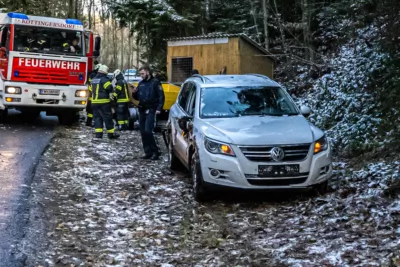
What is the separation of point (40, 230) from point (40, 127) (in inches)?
400

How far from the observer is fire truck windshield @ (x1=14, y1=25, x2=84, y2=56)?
581 inches

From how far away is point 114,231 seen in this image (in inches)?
252

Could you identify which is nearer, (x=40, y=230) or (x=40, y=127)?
(x=40, y=230)

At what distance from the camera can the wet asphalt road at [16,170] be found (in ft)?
19.1

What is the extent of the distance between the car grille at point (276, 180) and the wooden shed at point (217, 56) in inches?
431

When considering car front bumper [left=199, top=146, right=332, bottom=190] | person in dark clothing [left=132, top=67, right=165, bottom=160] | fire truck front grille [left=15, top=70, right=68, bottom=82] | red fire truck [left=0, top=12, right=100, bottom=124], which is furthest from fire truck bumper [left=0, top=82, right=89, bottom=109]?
car front bumper [left=199, top=146, right=332, bottom=190]

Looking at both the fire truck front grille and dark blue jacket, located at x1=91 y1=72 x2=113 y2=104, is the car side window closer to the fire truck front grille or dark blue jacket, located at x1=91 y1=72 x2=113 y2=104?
dark blue jacket, located at x1=91 y1=72 x2=113 y2=104

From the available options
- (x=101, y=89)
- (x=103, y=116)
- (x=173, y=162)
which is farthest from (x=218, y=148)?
(x=103, y=116)


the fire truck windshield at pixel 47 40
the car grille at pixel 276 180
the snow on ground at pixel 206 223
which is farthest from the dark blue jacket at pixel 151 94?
the fire truck windshield at pixel 47 40

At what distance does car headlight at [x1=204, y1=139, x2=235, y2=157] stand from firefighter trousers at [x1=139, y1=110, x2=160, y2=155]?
3778 millimetres

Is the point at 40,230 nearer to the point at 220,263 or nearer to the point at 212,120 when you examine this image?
the point at 220,263

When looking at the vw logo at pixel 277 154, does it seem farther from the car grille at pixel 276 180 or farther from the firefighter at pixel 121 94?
the firefighter at pixel 121 94

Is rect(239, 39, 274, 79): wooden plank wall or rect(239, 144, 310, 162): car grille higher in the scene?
rect(239, 39, 274, 79): wooden plank wall

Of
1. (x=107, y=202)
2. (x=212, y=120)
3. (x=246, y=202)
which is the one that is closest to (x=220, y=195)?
(x=246, y=202)
